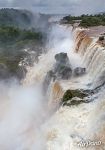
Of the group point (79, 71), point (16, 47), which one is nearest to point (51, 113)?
point (79, 71)

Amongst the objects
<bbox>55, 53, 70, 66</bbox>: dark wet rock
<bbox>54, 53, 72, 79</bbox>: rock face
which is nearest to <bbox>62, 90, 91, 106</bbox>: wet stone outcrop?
<bbox>54, 53, 72, 79</bbox>: rock face

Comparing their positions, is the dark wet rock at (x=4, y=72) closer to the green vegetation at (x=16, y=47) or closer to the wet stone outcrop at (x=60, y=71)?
the green vegetation at (x=16, y=47)

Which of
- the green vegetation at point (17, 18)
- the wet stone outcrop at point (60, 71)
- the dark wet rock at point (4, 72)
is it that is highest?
the wet stone outcrop at point (60, 71)

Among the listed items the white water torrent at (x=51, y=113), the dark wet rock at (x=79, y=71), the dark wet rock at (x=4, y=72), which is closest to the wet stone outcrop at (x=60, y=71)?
the dark wet rock at (x=79, y=71)

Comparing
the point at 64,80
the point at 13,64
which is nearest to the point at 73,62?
the point at 64,80

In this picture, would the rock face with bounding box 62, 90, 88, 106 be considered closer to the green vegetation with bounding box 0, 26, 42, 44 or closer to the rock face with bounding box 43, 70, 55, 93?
the rock face with bounding box 43, 70, 55, 93

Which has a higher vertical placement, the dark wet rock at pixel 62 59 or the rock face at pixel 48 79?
the dark wet rock at pixel 62 59
